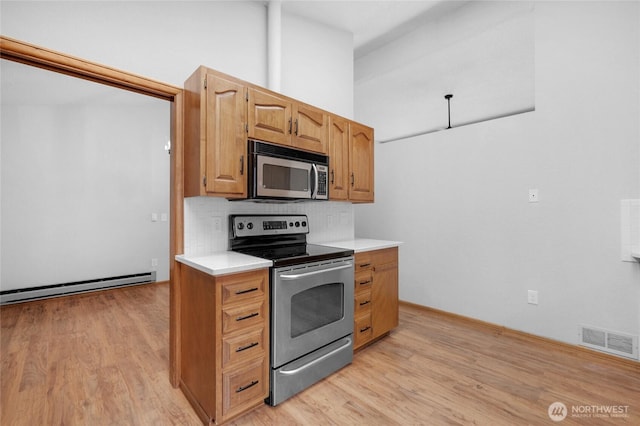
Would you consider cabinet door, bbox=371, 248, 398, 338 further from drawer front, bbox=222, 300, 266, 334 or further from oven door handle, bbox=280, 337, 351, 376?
drawer front, bbox=222, 300, 266, 334

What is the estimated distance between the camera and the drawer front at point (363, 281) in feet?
8.17

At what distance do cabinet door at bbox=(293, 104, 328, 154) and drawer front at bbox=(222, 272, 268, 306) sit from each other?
1.10 metres

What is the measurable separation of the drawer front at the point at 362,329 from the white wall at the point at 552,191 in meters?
1.27

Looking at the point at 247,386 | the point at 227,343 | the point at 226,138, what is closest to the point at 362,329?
the point at 247,386

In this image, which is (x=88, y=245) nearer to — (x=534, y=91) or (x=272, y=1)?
(x=272, y=1)

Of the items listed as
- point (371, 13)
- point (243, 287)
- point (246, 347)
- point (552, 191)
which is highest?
point (371, 13)

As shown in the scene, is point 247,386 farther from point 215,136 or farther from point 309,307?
point 215,136

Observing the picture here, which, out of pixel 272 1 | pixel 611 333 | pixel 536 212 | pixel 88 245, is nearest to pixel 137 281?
pixel 88 245

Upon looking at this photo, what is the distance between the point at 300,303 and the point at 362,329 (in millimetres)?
827

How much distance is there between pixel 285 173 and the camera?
222 centimetres

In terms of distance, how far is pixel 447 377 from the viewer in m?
2.14

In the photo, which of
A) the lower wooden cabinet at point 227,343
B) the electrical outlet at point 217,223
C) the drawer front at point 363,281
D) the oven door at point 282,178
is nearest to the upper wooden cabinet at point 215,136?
the oven door at point 282,178

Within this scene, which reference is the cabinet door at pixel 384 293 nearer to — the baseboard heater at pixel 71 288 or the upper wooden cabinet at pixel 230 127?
the upper wooden cabinet at pixel 230 127

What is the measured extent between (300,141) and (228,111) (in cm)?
63
